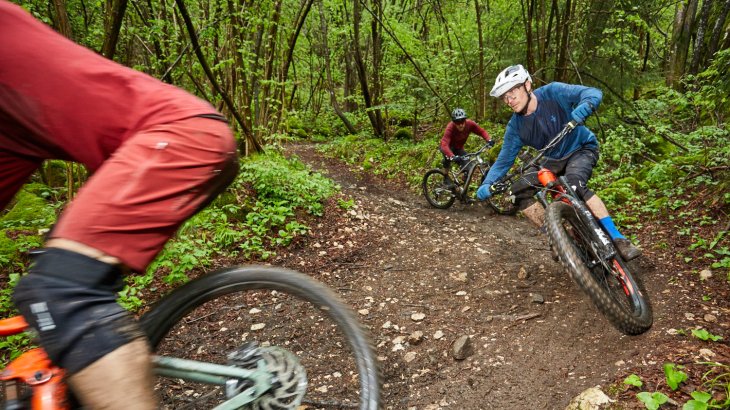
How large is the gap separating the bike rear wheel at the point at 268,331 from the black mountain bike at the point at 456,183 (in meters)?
5.50

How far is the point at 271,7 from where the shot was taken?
24.2ft

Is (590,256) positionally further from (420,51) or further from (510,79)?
(420,51)

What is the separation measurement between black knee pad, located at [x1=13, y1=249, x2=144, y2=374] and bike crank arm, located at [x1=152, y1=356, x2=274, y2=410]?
0.46 m

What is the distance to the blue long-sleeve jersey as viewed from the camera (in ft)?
14.3

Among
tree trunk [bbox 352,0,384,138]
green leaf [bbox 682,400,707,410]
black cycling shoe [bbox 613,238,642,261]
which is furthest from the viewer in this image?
tree trunk [bbox 352,0,384,138]

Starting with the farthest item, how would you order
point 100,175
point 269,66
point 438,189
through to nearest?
point 438,189, point 269,66, point 100,175

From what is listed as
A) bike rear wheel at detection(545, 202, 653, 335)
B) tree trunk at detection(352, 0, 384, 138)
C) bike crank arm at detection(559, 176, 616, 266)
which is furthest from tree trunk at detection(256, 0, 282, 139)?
tree trunk at detection(352, 0, 384, 138)

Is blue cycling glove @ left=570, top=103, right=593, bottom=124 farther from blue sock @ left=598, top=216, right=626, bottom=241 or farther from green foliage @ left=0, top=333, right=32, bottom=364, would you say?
green foliage @ left=0, top=333, right=32, bottom=364

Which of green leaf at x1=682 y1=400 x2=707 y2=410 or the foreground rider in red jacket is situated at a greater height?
the foreground rider in red jacket

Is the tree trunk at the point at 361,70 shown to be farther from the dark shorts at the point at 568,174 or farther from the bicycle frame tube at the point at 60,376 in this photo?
the bicycle frame tube at the point at 60,376

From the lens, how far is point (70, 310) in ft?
3.33

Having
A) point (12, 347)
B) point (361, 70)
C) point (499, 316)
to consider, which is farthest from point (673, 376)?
point (361, 70)

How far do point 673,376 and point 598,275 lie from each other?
1355mm

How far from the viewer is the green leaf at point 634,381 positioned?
2283 mm
